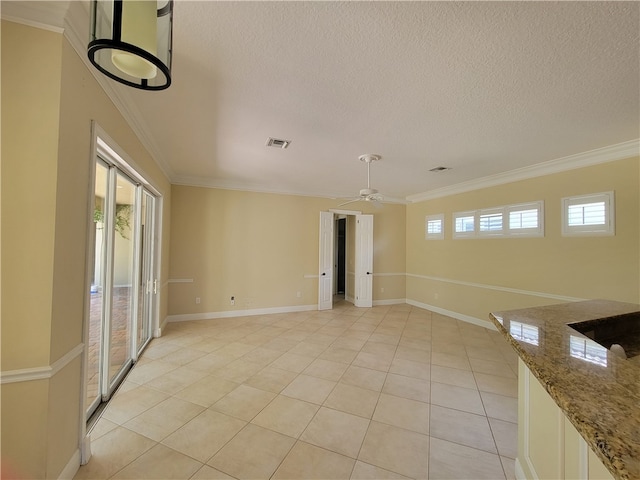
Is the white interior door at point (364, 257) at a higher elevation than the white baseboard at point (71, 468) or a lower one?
higher

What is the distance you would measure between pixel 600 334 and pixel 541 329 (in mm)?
632

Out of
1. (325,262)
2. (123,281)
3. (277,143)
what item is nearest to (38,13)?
(277,143)

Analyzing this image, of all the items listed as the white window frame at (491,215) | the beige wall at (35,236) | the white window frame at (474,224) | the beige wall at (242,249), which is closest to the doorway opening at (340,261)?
the beige wall at (242,249)

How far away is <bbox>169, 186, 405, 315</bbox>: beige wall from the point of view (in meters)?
4.92

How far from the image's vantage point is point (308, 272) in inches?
232

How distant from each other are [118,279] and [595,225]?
5846mm

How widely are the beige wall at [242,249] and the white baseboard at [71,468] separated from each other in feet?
11.0

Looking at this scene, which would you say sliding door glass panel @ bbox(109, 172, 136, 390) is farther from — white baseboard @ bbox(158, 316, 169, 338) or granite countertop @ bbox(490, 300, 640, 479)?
granite countertop @ bbox(490, 300, 640, 479)

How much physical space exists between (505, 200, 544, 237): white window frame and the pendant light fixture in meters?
5.01

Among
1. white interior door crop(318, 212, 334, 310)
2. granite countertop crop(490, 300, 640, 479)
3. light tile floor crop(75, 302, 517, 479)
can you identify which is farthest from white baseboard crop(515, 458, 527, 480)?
white interior door crop(318, 212, 334, 310)

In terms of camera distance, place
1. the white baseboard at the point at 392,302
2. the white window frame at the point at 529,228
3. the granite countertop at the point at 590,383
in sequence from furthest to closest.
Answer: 1. the white baseboard at the point at 392,302
2. the white window frame at the point at 529,228
3. the granite countertop at the point at 590,383

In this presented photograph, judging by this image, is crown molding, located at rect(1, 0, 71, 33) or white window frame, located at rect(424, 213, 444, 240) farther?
white window frame, located at rect(424, 213, 444, 240)

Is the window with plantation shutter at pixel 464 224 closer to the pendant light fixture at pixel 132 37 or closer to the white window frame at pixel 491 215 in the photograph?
the white window frame at pixel 491 215

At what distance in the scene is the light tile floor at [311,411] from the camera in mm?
1766
